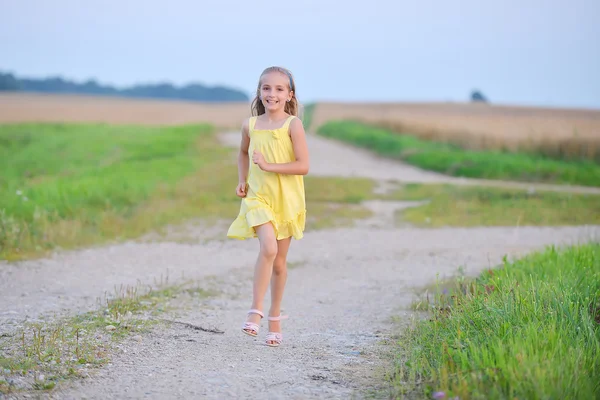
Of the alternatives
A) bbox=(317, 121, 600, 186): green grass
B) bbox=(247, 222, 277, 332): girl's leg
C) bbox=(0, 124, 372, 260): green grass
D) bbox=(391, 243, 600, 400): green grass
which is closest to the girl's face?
bbox=(247, 222, 277, 332): girl's leg

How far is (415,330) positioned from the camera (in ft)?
17.7

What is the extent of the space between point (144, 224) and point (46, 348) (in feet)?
21.2

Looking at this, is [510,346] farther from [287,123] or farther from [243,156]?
[243,156]

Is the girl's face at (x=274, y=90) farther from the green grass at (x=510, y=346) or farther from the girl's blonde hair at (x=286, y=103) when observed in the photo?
the green grass at (x=510, y=346)

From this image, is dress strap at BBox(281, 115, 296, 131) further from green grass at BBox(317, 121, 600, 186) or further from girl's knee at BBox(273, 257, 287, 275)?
green grass at BBox(317, 121, 600, 186)

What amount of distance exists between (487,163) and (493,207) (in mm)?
6242

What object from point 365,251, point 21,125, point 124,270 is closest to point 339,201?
point 365,251

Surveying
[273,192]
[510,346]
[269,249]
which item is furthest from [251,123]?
[510,346]

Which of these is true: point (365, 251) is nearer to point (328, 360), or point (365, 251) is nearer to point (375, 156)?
point (328, 360)

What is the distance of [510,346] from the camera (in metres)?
3.91

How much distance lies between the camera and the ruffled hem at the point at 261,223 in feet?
17.4

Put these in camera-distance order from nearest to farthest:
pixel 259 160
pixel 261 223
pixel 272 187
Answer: pixel 259 160
pixel 261 223
pixel 272 187

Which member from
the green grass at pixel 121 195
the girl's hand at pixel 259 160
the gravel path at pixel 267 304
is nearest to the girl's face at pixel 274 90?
the girl's hand at pixel 259 160

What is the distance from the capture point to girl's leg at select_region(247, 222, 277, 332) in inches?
209
